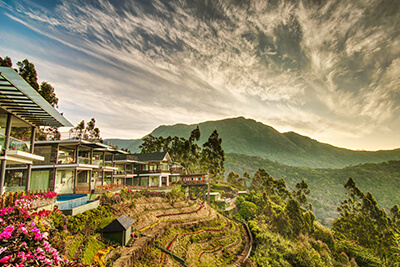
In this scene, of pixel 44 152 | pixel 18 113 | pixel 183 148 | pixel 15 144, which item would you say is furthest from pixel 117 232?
pixel 183 148

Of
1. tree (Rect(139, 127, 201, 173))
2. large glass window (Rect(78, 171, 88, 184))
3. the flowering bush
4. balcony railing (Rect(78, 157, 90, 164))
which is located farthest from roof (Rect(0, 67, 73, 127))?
tree (Rect(139, 127, 201, 173))

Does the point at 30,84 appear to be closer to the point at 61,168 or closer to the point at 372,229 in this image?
the point at 61,168

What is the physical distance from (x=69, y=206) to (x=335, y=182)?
8340 inches

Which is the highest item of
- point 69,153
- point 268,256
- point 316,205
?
point 69,153

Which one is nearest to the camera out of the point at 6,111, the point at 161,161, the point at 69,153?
the point at 6,111

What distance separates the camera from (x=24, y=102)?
16.2 meters

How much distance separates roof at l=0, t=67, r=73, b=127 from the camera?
43.0 ft

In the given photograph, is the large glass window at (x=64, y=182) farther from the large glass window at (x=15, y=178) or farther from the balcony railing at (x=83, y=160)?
the large glass window at (x=15, y=178)

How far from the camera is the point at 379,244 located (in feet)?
149

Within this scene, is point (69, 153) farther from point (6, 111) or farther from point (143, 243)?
point (143, 243)

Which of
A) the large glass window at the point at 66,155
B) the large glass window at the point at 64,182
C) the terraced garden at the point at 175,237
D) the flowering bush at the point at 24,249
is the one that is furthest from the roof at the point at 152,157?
the flowering bush at the point at 24,249

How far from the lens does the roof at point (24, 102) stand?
13109mm

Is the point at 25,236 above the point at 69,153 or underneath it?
underneath

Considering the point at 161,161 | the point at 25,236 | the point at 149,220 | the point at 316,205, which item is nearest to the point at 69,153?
the point at 149,220
